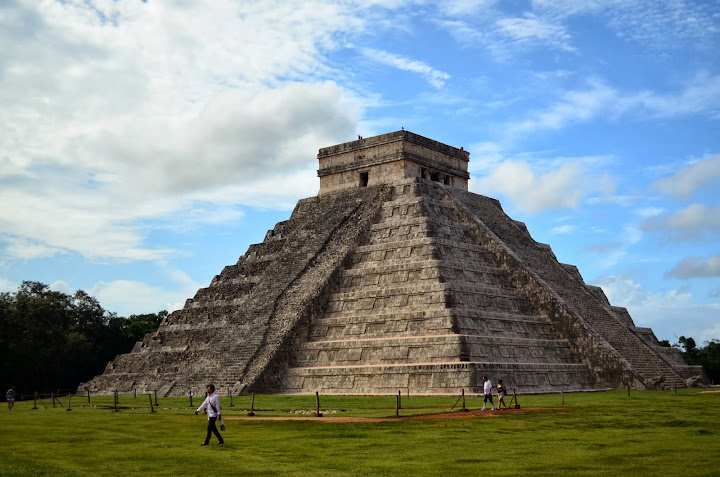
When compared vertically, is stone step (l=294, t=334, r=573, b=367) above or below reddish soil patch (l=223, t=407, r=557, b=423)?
above

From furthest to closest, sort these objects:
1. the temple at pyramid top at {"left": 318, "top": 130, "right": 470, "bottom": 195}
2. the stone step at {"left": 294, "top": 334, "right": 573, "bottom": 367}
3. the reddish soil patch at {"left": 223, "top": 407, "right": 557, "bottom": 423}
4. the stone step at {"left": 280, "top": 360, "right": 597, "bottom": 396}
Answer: the temple at pyramid top at {"left": 318, "top": 130, "right": 470, "bottom": 195}, the stone step at {"left": 294, "top": 334, "right": 573, "bottom": 367}, the stone step at {"left": 280, "top": 360, "right": 597, "bottom": 396}, the reddish soil patch at {"left": 223, "top": 407, "right": 557, "bottom": 423}

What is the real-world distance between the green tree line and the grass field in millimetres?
21063

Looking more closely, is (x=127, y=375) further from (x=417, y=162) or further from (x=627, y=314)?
(x=627, y=314)

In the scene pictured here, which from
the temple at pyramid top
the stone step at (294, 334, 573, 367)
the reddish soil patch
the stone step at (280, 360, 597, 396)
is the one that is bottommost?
the reddish soil patch

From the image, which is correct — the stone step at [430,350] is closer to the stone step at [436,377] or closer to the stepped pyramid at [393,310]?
the stepped pyramid at [393,310]

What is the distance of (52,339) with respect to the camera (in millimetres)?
46719


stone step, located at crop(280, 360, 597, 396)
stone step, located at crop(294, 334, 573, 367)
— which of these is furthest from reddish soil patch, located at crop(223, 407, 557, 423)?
stone step, located at crop(294, 334, 573, 367)

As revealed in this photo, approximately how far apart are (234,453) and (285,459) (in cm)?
132

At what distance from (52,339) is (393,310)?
977 inches

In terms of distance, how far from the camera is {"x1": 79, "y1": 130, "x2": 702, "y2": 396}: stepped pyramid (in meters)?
28.6

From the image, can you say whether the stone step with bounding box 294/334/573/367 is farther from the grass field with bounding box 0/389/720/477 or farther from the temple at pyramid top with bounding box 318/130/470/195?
the temple at pyramid top with bounding box 318/130/470/195

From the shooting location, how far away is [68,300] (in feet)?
163

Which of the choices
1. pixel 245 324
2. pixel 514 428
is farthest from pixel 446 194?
pixel 514 428

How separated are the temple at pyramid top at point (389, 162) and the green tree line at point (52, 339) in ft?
59.3
